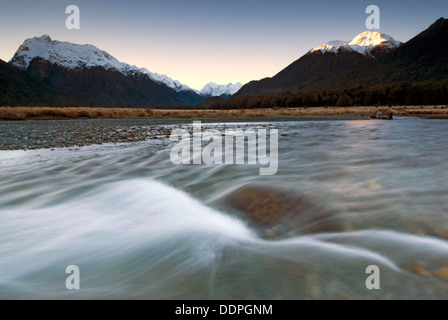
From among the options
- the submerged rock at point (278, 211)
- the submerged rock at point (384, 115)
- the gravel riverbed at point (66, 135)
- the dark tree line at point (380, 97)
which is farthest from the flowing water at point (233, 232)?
the dark tree line at point (380, 97)

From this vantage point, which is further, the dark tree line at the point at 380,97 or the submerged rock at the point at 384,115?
the dark tree line at the point at 380,97

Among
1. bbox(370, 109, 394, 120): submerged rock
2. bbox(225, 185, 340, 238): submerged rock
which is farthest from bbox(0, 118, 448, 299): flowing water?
bbox(370, 109, 394, 120): submerged rock

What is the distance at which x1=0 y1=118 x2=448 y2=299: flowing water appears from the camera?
2.81 meters

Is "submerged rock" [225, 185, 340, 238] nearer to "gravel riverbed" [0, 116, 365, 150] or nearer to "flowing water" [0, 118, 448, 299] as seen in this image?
"flowing water" [0, 118, 448, 299]

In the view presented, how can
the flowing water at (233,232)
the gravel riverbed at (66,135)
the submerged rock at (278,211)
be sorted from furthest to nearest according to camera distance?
the gravel riverbed at (66,135)
the submerged rock at (278,211)
the flowing water at (233,232)

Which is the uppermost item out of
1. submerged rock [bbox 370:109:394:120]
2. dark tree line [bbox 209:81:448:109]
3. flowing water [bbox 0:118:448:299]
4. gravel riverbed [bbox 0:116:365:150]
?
dark tree line [bbox 209:81:448:109]

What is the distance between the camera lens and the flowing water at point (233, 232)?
2814 millimetres

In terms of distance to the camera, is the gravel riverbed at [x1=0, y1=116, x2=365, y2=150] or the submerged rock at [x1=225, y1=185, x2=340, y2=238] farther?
the gravel riverbed at [x1=0, y1=116, x2=365, y2=150]

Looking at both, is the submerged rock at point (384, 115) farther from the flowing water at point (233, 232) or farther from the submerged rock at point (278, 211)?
the submerged rock at point (278, 211)

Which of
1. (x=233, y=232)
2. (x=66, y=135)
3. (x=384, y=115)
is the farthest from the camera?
(x=384, y=115)

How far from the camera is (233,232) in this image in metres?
4.15

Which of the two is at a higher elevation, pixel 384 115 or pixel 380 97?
pixel 380 97

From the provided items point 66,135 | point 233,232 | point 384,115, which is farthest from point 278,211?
point 384,115

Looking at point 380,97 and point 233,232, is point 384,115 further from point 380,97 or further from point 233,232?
point 380,97
